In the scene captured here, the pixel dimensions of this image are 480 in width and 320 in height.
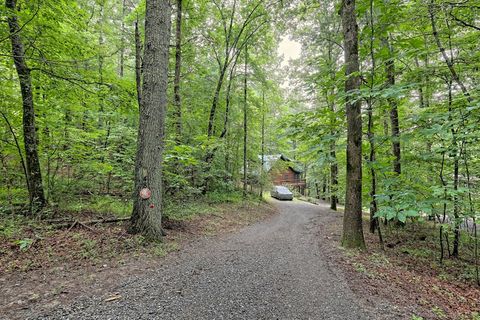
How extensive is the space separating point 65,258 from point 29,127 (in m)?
3.36

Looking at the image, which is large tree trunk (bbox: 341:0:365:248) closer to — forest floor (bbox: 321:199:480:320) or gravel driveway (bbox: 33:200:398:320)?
forest floor (bbox: 321:199:480:320)

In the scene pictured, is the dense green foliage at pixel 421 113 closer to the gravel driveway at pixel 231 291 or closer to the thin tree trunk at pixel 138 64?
the gravel driveway at pixel 231 291

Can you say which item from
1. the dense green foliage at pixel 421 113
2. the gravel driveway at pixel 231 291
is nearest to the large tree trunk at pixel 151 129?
the gravel driveway at pixel 231 291

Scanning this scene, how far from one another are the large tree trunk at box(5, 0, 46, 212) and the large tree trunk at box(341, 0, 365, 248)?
7.70 meters

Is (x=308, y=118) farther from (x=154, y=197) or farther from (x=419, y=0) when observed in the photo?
(x=154, y=197)

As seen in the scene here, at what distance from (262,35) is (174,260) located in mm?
13006

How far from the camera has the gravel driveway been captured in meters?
2.48

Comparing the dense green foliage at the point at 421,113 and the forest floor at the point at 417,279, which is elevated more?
the dense green foliage at the point at 421,113

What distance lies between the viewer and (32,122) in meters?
5.00

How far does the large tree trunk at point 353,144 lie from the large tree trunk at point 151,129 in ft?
15.0

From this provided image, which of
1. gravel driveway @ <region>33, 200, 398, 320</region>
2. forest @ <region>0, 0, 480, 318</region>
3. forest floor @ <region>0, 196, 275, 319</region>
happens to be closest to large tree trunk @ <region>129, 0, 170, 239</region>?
forest @ <region>0, 0, 480, 318</region>

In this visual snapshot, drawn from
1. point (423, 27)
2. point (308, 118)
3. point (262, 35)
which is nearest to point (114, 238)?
point (308, 118)

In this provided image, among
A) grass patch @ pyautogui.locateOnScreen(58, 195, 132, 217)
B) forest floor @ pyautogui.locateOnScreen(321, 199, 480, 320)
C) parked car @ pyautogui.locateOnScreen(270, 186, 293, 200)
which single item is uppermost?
grass patch @ pyautogui.locateOnScreen(58, 195, 132, 217)

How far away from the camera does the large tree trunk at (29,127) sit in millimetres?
4773
